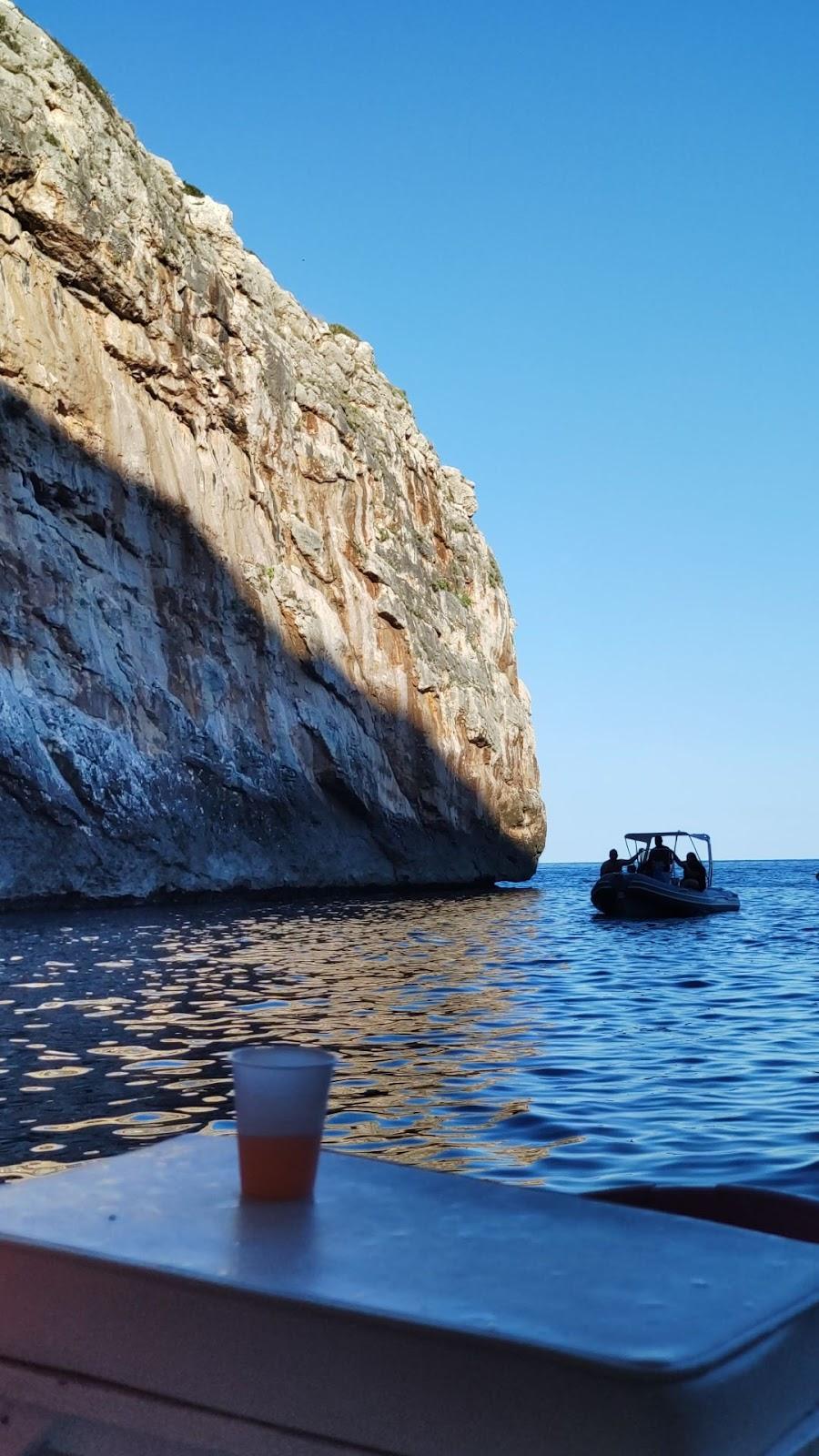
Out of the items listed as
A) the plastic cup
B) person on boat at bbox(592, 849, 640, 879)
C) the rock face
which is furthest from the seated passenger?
the plastic cup

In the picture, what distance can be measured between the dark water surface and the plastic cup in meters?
4.72

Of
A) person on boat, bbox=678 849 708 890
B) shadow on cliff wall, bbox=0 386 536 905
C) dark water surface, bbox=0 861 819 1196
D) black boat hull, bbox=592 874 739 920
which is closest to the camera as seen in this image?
dark water surface, bbox=0 861 819 1196

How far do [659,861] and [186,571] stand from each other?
1580 cm

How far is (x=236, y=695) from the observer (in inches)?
1577

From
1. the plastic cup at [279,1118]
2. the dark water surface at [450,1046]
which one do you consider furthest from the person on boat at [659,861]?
the plastic cup at [279,1118]

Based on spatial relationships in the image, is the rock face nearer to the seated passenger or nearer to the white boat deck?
the seated passenger

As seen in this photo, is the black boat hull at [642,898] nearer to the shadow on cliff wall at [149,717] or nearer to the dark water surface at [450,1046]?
the dark water surface at [450,1046]

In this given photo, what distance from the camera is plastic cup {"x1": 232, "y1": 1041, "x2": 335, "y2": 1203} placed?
240 centimetres

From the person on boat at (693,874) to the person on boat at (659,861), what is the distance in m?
0.70

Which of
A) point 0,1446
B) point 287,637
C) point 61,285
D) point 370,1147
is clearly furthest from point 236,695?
point 0,1446

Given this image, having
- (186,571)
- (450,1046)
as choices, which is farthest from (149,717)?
(450,1046)

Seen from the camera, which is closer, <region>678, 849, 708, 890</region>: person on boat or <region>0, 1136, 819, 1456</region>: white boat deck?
<region>0, 1136, 819, 1456</region>: white boat deck

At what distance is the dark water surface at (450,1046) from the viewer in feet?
25.2

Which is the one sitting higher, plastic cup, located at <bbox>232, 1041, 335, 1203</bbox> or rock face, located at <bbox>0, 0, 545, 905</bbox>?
rock face, located at <bbox>0, 0, 545, 905</bbox>
